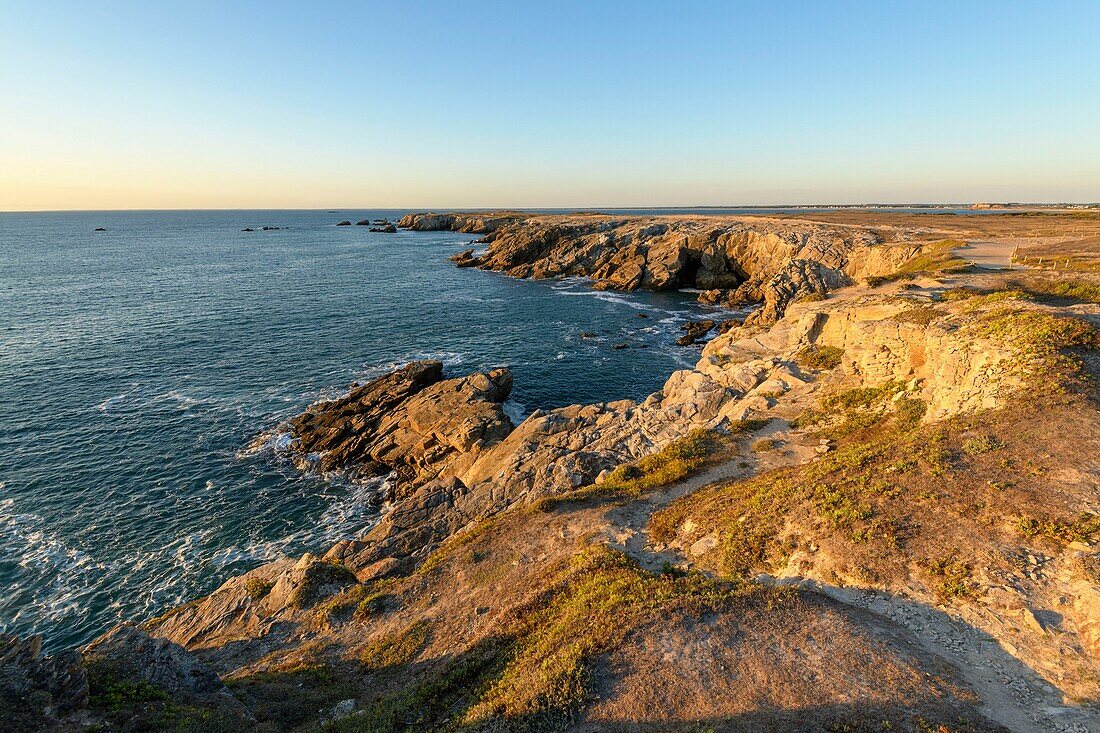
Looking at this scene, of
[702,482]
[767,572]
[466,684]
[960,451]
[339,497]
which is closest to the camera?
[466,684]

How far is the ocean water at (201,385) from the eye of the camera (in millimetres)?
23766

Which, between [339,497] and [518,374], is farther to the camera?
[518,374]

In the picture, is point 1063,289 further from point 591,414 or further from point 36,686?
point 36,686

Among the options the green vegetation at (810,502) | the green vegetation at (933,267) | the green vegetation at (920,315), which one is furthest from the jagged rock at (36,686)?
the green vegetation at (933,267)

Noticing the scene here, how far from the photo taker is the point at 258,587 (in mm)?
18219

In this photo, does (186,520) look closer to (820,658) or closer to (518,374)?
(518,374)

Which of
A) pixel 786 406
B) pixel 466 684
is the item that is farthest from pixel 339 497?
pixel 786 406

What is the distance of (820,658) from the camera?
9.46 metres

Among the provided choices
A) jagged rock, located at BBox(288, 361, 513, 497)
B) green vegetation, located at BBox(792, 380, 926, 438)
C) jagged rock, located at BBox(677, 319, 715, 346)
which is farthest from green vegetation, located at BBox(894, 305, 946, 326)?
jagged rock, located at BBox(677, 319, 715, 346)

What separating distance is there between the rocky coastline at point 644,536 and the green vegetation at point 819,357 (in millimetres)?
134

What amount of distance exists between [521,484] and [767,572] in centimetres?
1277

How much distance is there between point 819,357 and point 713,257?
2373 inches

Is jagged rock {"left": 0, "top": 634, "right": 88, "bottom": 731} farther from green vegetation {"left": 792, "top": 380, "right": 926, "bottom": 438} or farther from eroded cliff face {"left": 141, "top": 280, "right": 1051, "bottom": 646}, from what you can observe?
green vegetation {"left": 792, "top": 380, "right": 926, "bottom": 438}

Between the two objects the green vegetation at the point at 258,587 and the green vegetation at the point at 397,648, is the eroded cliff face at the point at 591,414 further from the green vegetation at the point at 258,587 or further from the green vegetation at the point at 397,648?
the green vegetation at the point at 397,648
